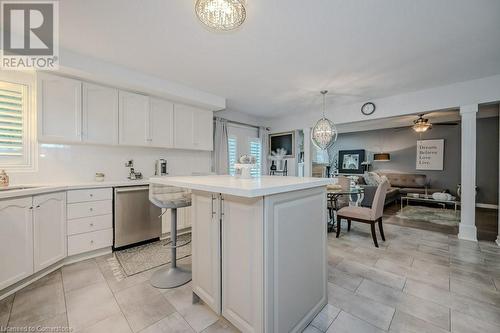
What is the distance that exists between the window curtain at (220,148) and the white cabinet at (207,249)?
2.82 m

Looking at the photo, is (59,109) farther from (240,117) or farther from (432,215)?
(432,215)

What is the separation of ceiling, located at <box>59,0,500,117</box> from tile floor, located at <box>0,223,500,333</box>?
2.46m

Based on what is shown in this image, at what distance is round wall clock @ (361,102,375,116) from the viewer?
4016 mm

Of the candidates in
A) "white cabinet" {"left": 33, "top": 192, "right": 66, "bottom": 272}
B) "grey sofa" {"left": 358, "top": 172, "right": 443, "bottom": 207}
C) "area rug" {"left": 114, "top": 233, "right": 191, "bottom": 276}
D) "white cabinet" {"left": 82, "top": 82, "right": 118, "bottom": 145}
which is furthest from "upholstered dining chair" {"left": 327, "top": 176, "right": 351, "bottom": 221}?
"white cabinet" {"left": 33, "top": 192, "right": 66, "bottom": 272}

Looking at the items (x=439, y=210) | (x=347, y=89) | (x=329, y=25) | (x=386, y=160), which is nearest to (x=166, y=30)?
(x=329, y=25)

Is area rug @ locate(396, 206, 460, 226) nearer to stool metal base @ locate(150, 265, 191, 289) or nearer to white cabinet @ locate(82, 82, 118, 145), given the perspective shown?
stool metal base @ locate(150, 265, 191, 289)

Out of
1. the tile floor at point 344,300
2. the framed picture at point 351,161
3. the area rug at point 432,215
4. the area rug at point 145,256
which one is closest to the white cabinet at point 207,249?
the tile floor at point 344,300

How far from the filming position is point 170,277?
2086mm

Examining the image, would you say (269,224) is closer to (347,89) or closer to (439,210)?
(347,89)

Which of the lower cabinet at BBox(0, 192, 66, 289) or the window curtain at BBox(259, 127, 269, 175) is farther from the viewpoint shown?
the window curtain at BBox(259, 127, 269, 175)

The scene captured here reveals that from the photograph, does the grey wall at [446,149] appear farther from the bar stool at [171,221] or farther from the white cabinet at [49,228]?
the white cabinet at [49,228]

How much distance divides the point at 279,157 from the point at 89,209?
424 centimetres

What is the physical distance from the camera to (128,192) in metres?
2.80

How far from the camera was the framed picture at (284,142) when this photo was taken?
18.0 feet
